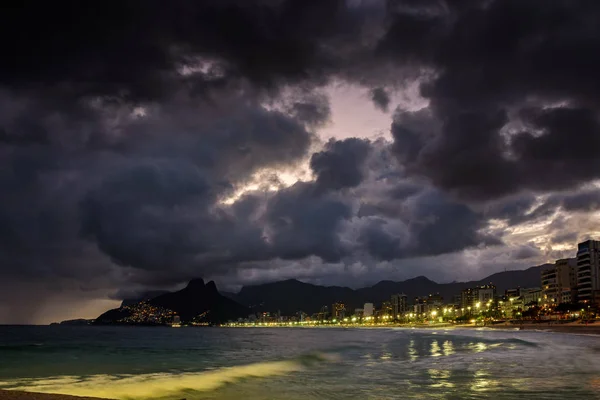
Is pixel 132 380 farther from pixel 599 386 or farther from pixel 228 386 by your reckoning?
pixel 599 386

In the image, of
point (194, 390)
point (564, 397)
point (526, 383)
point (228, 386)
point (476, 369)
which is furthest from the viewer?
point (476, 369)

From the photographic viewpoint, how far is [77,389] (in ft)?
102

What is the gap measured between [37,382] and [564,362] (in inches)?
1641

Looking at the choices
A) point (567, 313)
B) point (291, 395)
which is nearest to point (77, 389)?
point (291, 395)

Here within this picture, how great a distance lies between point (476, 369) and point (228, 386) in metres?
17.8

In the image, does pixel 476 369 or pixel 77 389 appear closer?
pixel 77 389

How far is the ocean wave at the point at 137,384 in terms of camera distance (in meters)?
29.2

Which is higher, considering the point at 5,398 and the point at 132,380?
the point at 5,398

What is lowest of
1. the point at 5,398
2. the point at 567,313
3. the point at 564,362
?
the point at 567,313

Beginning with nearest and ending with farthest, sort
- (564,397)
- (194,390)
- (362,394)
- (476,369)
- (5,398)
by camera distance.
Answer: (5,398) < (564,397) < (362,394) < (194,390) < (476,369)

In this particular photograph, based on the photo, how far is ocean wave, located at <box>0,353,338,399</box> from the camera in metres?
29.2

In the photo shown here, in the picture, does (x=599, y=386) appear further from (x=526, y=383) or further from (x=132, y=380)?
(x=132, y=380)

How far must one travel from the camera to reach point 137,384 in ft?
110

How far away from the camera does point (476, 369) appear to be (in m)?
34.7
